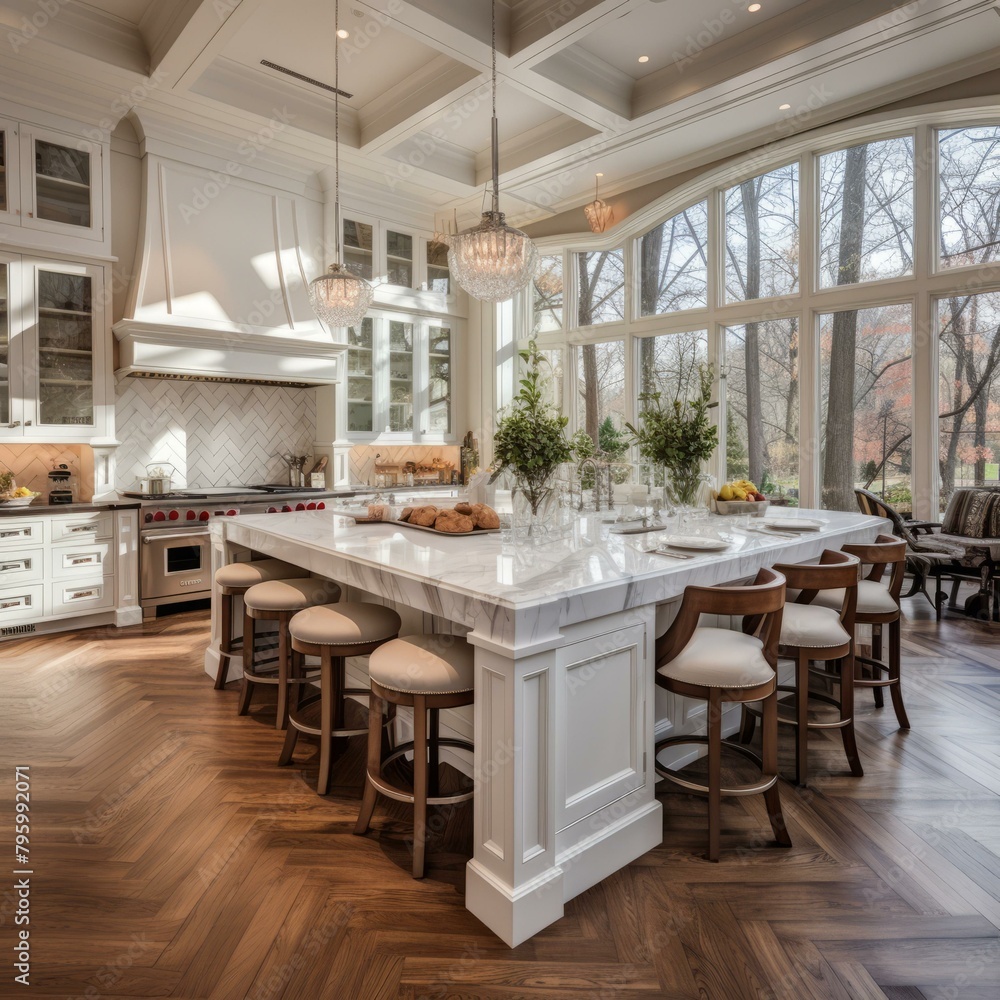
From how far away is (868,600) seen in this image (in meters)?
2.87

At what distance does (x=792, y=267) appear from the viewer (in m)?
5.39

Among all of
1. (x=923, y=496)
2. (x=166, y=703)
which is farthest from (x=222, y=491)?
(x=923, y=496)

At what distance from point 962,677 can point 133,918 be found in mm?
3861

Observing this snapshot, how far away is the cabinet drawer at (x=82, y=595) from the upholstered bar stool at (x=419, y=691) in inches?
138

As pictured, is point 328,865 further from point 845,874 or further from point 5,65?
point 5,65

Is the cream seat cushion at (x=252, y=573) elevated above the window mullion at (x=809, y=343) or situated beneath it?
situated beneath

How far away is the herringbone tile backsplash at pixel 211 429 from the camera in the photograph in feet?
17.1

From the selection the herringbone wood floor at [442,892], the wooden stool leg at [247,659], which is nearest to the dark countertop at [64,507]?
the herringbone wood floor at [442,892]

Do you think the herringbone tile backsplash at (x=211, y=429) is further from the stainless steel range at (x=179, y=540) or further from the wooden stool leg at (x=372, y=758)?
the wooden stool leg at (x=372, y=758)

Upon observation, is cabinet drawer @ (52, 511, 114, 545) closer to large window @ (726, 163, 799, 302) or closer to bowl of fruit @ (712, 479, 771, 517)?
bowl of fruit @ (712, 479, 771, 517)

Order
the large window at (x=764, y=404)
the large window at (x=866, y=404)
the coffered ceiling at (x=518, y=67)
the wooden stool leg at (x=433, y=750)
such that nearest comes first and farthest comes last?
the wooden stool leg at (x=433, y=750) < the coffered ceiling at (x=518, y=67) < the large window at (x=866, y=404) < the large window at (x=764, y=404)

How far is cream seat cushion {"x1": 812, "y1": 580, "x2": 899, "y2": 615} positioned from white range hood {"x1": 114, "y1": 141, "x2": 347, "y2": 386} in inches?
169

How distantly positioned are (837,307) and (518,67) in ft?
9.68

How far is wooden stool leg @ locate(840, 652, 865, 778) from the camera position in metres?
2.53
